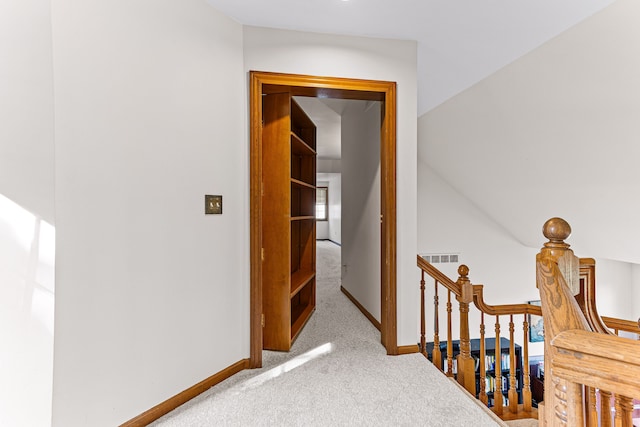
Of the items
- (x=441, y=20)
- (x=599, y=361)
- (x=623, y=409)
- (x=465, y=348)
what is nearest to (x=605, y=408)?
(x=623, y=409)

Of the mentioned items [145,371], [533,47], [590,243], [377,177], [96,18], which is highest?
[533,47]

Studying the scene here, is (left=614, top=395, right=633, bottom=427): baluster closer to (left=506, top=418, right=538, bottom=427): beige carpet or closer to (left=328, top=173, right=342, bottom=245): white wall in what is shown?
(left=506, top=418, right=538, bottom=427): beige carpet

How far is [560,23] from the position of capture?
205 centimetres

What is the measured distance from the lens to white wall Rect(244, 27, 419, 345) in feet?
7.41

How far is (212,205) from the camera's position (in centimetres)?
200

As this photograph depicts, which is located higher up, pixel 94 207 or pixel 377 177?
pixel 377 177

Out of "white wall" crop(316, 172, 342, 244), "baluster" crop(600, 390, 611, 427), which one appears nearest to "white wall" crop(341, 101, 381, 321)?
"baluster" crop(600, 390, 611, 427)

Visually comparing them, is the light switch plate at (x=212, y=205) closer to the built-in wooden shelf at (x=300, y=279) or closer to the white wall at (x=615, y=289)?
the built-in wooden shelf at (x=300, y=279)

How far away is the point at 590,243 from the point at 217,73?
14.1 feet

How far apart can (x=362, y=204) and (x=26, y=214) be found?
9.25ft

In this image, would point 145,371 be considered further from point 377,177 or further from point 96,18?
point 377,177

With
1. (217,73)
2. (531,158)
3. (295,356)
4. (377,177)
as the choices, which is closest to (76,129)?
(217,73)

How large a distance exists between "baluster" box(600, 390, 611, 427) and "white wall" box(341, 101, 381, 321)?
2.23 metres

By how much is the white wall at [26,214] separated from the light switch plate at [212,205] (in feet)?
2.49
